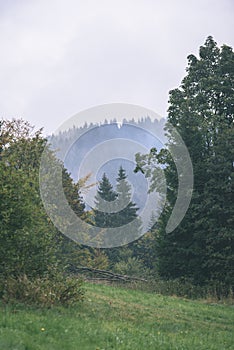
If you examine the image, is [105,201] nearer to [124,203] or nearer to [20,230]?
[124,203]

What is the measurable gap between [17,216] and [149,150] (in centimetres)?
1931

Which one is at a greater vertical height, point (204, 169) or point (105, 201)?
point (105, 201)

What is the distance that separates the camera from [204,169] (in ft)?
93.8

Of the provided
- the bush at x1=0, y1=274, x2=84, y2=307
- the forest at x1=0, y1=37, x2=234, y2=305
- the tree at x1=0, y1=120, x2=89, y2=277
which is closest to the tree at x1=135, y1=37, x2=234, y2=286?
the forest at x1=0, y1=37, x2=234, y2=305

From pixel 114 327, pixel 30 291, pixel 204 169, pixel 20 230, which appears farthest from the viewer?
pixel 204 169

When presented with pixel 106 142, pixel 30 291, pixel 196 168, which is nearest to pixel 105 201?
pixel 106 142

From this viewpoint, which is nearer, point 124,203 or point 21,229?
point 21,229

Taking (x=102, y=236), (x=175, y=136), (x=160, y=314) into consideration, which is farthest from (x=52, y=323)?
(x=102, y=236)

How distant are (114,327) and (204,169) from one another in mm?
18682

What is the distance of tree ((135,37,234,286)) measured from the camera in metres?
27.1

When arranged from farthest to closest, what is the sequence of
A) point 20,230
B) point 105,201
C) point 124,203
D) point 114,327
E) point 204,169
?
point 105,201 < point 124,203 < point 204,169 < point 20,230 < point 114,327

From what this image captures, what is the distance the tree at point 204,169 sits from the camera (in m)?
27.1

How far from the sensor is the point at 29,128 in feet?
107

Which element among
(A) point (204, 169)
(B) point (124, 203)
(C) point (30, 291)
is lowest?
(C) point (30, 291)
